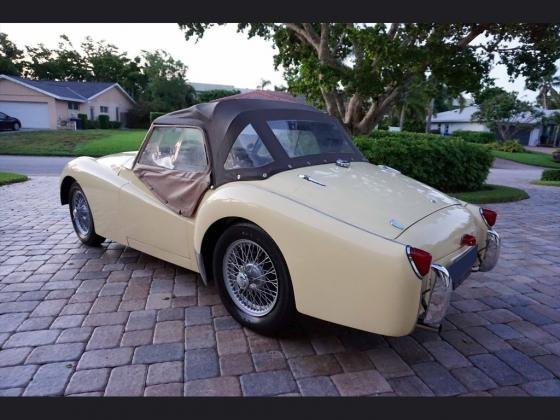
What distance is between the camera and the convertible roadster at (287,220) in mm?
2273

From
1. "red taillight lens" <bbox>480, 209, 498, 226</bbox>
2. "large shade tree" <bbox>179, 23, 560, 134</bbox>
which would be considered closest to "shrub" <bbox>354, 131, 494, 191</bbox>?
"large shade tree" <bbox>179, 23, 560, 134</bbox>

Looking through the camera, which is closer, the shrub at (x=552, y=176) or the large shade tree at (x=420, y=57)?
Result: the large shade tree at (x=420, y=57)

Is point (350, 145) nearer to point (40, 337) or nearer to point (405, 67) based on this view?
point (40, 337)

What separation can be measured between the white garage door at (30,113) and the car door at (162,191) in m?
35.7

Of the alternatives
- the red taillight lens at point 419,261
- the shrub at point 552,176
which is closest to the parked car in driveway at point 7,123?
the shrub at point 552,176

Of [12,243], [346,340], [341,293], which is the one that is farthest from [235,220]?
[12,243]

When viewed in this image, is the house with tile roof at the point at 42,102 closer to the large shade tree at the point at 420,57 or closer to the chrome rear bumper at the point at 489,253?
the large shade tree at the point at 420,57

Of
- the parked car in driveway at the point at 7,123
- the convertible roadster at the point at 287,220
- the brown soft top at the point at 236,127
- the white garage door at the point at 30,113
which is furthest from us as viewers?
the white garage door at the point at 30,113

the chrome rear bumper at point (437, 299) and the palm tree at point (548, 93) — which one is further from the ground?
the palm tree at point (548, 93)

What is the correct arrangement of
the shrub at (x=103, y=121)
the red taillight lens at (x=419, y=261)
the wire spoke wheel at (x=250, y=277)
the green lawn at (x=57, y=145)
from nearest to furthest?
the red taillight lens at (x=419, y=261), the wire spoke wheel at (x=250, y=277), the green lawn at (x=57, y=145), the shrub at (x=103, y=121)

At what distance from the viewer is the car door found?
11.0 ft

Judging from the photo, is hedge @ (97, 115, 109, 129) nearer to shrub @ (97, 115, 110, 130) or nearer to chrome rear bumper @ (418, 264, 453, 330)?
shrub @ (97, 115, 110, 130)

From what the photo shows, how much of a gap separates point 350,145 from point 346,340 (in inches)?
76.5

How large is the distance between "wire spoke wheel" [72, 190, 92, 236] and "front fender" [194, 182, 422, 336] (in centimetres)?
279
